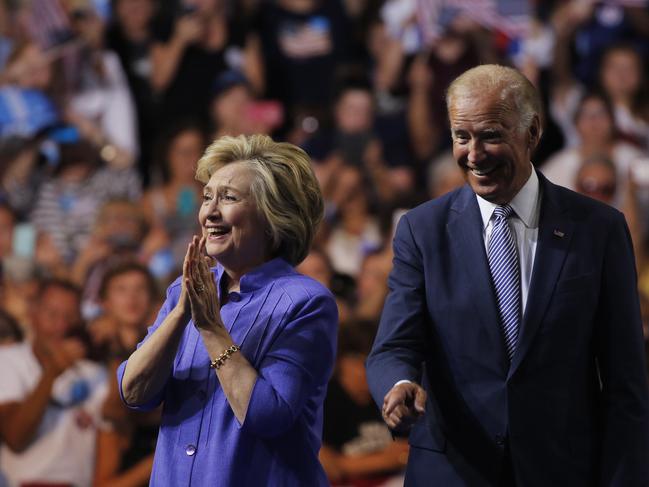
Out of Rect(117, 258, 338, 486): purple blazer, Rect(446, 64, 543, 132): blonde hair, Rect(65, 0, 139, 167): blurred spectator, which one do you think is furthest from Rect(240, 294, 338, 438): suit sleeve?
Rect(65, 0, 139, 167): blurred spectator

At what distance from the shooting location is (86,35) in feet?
20.0

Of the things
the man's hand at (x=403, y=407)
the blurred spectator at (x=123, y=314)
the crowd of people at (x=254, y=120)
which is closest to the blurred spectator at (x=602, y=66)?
the crowd of people at (x=254, y=120)

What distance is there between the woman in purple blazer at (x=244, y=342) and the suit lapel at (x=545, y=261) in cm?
42

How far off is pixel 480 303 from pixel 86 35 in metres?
4.42

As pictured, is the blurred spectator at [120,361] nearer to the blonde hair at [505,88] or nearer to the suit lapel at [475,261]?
the suit lapel at [475,261]

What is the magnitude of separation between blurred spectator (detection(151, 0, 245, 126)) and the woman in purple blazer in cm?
374

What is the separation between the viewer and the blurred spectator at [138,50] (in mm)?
6066

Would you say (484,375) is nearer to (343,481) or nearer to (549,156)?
(343,481)

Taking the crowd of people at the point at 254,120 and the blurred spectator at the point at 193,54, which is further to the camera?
the blurred spectator at the point at 193,54

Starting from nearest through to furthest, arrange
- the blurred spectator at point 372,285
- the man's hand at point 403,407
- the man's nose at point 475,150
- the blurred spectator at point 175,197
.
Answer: the man's hand at point 403,407 < the man's nose at point 475,150 < the blurred spectator at point 372,285 < the blurred spectator at point 175,197

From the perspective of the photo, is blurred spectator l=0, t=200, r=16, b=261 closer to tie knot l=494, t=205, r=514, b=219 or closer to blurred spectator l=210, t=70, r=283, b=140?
blurred spectator l=210, t=70, r=283, b=140

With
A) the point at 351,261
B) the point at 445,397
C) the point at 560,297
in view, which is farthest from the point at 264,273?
the point at 351,261

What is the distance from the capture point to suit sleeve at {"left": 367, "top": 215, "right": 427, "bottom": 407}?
2.13 metres

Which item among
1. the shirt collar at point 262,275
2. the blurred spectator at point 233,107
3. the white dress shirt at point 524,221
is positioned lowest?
the blurred spectator at point 233,107
